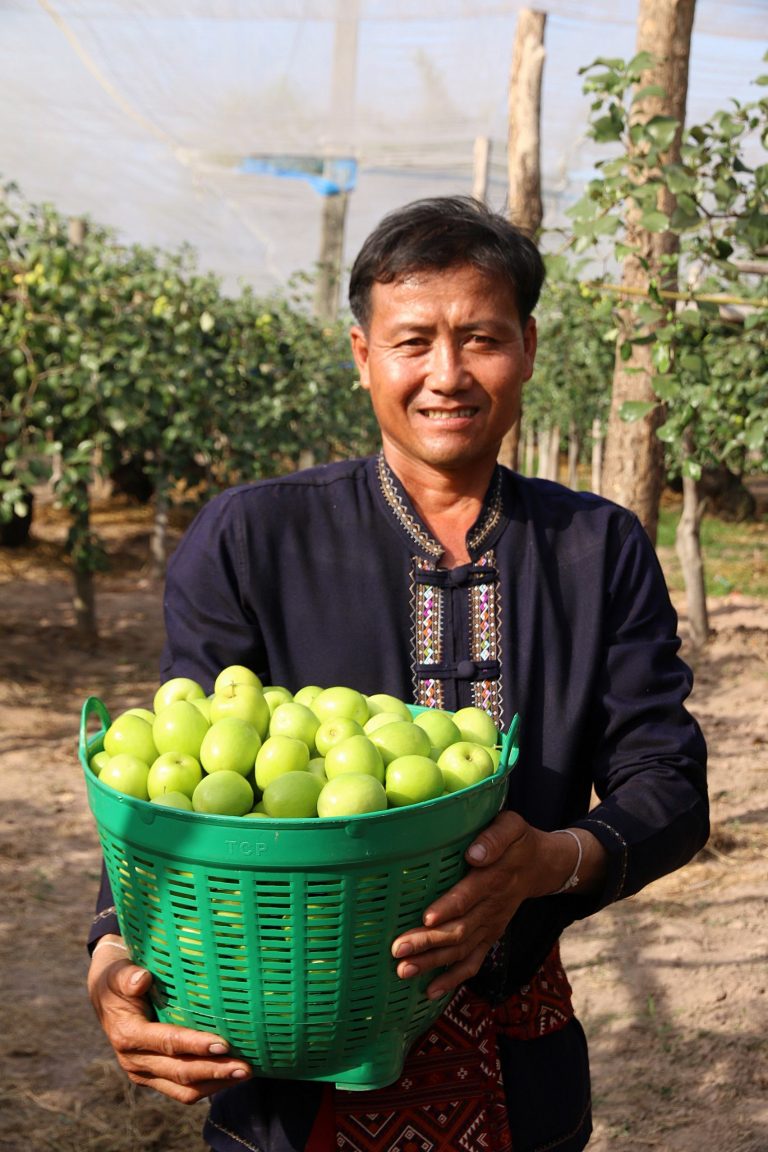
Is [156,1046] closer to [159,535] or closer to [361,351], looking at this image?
[361,351]

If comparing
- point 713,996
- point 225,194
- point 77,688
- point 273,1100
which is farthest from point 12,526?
point 273,1100

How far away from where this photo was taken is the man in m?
1.61

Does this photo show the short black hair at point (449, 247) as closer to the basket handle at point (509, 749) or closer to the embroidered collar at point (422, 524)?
the embroidered collar at point (422, 524)

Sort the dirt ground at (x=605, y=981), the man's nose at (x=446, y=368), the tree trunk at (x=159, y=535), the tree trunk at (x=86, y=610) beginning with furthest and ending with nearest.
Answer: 1. the tree trunk at (x=159, y=535)
2. the tree trunk at (x=86, y=610)
3. the dirt ground at (x=605, y=981)
4. the man's nose at (x=446, y=368)

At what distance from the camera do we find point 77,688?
7.25 m

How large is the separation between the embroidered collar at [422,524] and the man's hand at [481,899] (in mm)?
513

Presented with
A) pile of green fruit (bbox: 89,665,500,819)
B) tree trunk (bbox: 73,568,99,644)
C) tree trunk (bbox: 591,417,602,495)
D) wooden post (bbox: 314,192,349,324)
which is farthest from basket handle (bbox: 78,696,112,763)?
tree trunk (bbox: 591,417,602,495)

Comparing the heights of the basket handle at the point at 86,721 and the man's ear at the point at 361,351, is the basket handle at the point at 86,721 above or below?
below

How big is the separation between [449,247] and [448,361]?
0.56ft

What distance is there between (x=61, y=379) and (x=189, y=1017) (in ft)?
19.6

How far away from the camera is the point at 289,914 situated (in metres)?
1.22

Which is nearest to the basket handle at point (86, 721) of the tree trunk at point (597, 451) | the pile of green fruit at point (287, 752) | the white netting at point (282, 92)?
the pile of green fruit at point (287, 752)

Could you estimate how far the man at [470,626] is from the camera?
1.61 meters

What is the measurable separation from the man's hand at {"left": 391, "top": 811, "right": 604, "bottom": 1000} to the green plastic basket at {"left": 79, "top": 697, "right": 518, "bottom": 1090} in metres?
0.02
